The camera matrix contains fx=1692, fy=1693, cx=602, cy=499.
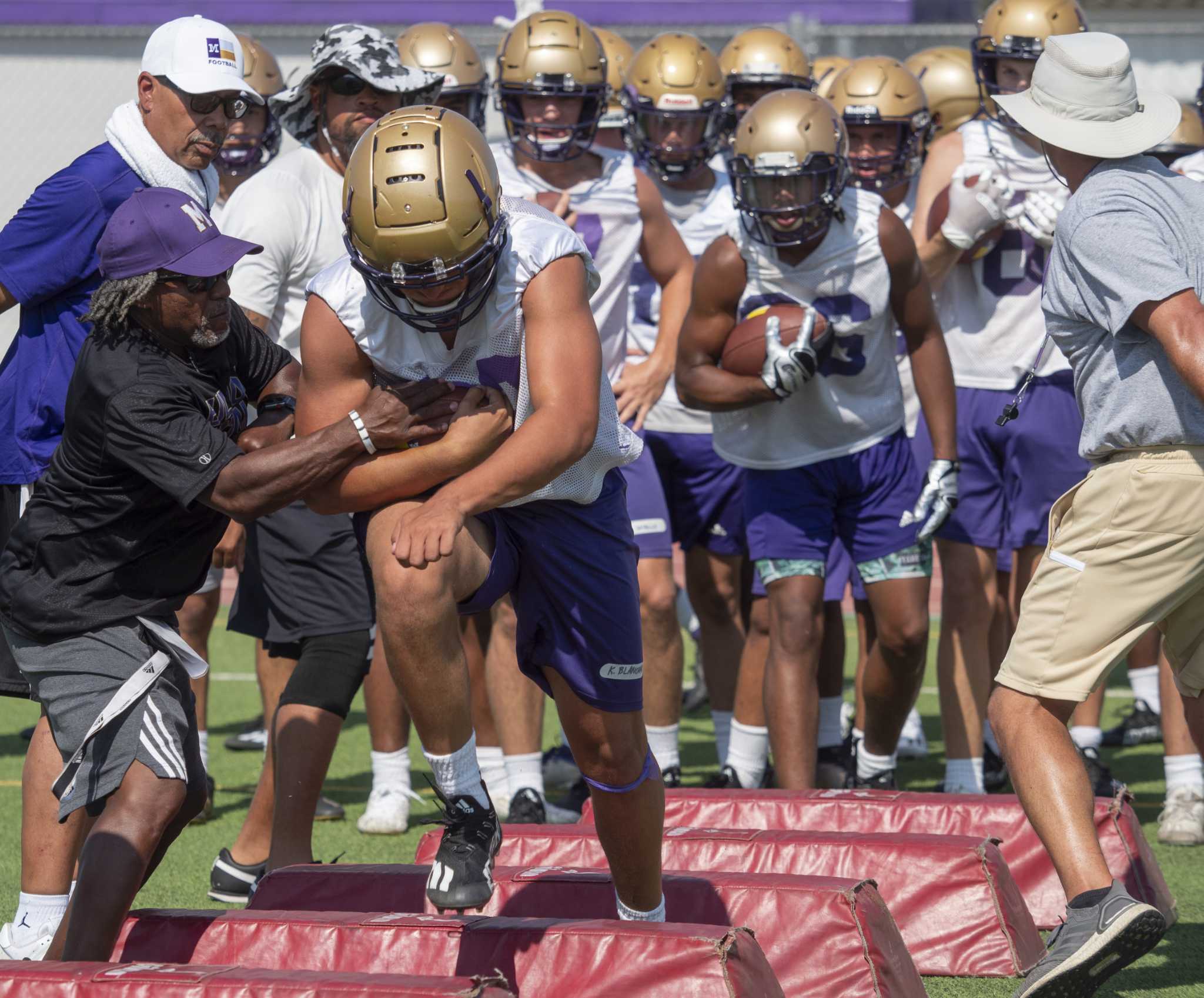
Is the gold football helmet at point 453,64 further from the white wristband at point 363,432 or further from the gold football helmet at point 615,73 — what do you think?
the white wristband at point 363,432

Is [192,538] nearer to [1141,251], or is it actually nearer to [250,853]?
[250,853]

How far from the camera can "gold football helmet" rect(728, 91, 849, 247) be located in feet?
17.8

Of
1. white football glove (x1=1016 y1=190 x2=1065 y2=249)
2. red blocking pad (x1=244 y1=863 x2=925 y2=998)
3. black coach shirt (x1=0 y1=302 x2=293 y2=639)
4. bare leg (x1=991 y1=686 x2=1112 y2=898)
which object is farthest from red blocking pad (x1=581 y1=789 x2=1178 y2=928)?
white football glove (x1=1016 y1=190 x2=1065 y2=249)

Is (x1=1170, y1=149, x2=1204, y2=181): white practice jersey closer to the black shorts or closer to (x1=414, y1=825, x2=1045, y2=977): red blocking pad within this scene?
(x1=414, y1=825, x2=1045, y2=977): red blocking pad

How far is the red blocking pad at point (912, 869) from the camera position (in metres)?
4.12

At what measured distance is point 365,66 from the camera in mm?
5496

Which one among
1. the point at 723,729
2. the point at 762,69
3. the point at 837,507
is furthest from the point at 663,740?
the point at 762,69

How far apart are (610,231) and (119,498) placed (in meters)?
2.75

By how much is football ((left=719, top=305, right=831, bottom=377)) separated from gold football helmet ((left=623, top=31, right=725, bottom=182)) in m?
1.74

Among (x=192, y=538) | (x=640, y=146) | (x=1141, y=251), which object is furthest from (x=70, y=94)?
(x=1141, y=251)

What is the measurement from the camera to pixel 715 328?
5621 millimetres

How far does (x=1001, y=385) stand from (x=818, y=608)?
48.8 inches

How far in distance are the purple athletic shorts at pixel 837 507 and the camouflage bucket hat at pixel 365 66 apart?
1707 mm

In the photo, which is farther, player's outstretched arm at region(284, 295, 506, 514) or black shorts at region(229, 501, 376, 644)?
black shorts at region(229, 501, 376, 644)
